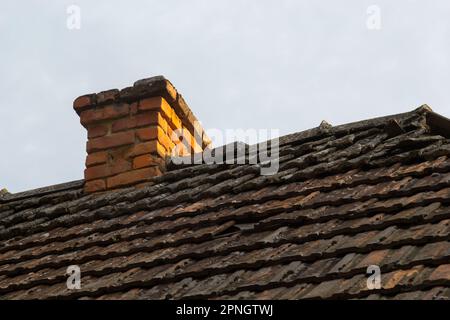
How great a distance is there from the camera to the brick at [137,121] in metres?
6.96

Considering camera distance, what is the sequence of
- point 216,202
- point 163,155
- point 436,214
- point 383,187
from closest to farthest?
point 436,214 < point 383,187 < point 216,202 < point 163,155

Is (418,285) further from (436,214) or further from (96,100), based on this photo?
(96,100)

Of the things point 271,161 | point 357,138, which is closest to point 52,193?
point 271,161

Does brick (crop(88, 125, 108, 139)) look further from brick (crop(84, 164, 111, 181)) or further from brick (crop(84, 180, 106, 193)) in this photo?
brick (crop(84, 180, 106, 193))

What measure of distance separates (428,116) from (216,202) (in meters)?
1.42

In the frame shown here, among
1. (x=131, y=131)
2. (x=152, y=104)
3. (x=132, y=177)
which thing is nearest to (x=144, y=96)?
(x=152, y=104)

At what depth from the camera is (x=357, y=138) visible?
20.4 feet

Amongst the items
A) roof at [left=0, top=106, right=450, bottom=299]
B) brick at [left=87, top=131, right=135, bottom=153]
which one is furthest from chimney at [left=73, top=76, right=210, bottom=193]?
roof at [left=0, top=106, right=450, bottom=299]

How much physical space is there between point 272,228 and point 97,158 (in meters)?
2.55

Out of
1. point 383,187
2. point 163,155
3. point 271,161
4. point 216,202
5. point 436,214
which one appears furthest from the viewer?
point 163,155

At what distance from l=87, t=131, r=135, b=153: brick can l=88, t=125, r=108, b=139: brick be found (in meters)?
0.04

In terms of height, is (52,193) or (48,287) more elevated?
(52,193)

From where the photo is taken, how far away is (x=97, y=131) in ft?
23.5

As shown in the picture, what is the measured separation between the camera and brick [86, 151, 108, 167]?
700 cm
